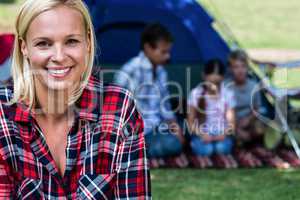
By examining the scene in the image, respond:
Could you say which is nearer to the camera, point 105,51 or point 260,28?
point 105,51

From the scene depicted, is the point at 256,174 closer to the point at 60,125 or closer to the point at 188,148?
the point at 188,148

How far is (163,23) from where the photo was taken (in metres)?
6.62

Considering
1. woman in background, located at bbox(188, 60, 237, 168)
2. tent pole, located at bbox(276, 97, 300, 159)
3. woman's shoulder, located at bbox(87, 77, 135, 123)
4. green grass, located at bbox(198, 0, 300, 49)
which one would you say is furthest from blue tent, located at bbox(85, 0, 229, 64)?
green grass, located at bbox(198, 0, 300, 49)

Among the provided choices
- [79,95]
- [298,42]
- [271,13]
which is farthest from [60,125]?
[271,13]

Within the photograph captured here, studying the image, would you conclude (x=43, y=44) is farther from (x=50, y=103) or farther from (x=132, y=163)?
(x=132, y=163)

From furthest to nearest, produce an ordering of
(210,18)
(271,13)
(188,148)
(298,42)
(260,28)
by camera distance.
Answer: (271,13)
(260,28)
(298,42)
(210,18)
(188,148)

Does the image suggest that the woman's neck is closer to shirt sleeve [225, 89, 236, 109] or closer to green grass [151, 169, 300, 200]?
green grass [151, 169, 300, 200]

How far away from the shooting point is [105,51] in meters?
6.60

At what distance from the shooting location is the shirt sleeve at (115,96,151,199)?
2256 mm

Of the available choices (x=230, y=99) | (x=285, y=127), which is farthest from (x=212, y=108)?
(x=285, y=127)

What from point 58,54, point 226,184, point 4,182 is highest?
point 58,54

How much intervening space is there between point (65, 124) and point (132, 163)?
0.23 m

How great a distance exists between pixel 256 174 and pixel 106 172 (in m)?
3.27

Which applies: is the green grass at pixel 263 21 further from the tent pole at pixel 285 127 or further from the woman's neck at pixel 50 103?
the woman's neck at pixel 50 103
